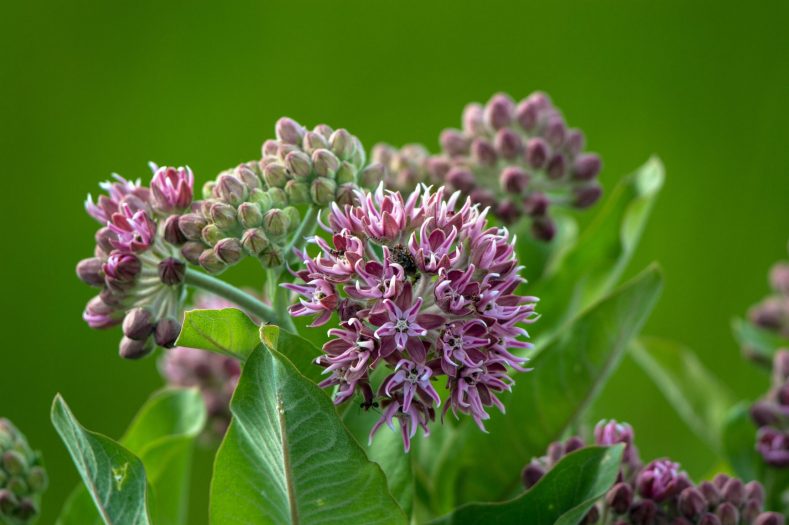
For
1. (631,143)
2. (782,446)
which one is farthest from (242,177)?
(631,143)

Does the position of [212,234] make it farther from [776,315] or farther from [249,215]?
[776,315]

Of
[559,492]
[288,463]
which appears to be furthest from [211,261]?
[559,492]

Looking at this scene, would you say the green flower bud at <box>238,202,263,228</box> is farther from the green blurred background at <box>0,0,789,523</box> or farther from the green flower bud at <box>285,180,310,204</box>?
the green blurred background at <box>0,0,789,523</box>

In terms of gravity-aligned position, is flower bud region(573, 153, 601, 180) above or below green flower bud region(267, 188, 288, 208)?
above

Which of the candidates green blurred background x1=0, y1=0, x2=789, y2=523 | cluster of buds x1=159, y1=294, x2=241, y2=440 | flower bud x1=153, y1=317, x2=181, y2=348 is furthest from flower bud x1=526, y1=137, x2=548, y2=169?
green blurred background x1=0, y1=0, x2=789, y2=523

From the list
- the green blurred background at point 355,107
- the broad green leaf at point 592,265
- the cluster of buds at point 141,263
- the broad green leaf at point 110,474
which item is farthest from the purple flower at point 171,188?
the green blurred background at point 355,107
